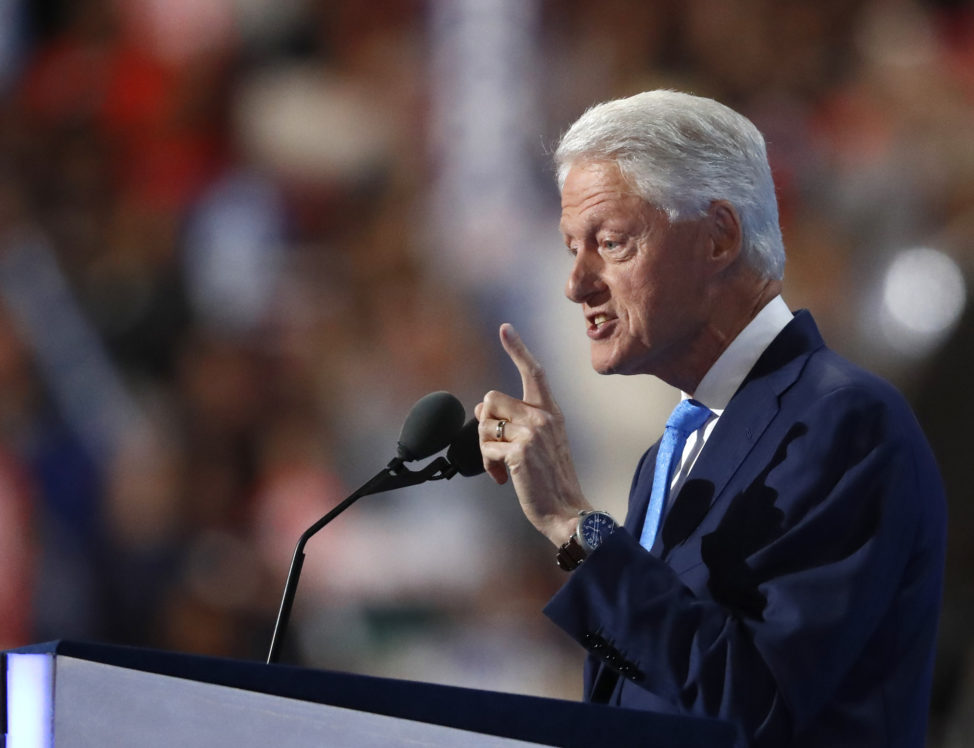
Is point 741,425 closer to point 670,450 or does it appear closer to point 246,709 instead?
point 670,450

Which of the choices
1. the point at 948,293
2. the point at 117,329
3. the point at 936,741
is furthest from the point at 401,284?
the point at 936,741

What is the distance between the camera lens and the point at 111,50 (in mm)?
4371

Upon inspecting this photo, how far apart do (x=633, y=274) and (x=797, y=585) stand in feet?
1.47

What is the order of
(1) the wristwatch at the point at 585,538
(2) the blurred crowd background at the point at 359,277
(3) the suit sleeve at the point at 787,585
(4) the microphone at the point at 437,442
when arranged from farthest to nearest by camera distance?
(2) the blurred crowd background at the point at 359,277 < (4) the microphone at the point at 437,442 < (1) the wristwatch at the point at 585,538 < (3) the suit sleeve at the point at 787,585

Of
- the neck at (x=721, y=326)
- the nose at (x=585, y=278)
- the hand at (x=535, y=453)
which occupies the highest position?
→ the nose at (x=585, y=278)


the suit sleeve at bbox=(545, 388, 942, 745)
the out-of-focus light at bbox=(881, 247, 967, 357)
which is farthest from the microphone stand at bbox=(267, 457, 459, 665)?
the out-of-focus light at bbox=(881, 247, 967, 357)

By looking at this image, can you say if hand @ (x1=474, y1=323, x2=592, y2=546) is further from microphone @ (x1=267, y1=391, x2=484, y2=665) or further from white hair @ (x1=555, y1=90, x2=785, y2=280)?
white hair @ (x1=555, y1=90, x2=785, y2=280)

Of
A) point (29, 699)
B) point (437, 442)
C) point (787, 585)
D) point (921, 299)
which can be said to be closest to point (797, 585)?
point (787, 585)

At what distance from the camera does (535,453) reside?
1.42 metres

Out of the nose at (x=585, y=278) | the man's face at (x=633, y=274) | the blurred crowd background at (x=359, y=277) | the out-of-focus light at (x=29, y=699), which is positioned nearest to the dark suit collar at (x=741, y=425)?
the man's face at (x=633, y=274)

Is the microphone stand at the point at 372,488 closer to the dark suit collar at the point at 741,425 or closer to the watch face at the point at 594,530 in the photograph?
the watch face at the point at 594,530

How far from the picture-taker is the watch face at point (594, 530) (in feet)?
4.48

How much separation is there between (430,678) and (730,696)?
2.45 meters

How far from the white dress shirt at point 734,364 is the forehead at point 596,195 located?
0.20m
